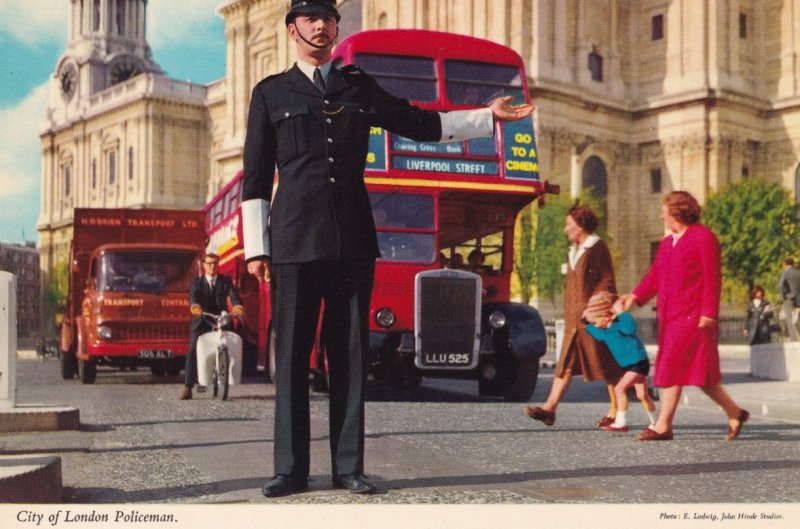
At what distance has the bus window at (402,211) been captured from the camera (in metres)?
12.5

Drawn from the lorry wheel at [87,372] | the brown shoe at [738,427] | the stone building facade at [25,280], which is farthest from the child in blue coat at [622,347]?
the lorry wheel at [87,372]

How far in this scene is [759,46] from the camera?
47.9m

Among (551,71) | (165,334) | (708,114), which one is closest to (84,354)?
(165,334)

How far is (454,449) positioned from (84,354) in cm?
949

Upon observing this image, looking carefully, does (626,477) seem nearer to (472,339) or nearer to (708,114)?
(472,339)

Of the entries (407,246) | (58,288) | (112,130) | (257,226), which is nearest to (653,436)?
(257,226)

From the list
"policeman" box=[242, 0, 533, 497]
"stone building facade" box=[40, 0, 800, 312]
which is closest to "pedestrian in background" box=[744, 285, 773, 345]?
"policeman" box=[242, 0, 533, 497]

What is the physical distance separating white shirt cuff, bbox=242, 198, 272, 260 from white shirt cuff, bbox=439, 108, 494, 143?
0.86m

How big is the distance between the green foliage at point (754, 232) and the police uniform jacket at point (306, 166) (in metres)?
35.6

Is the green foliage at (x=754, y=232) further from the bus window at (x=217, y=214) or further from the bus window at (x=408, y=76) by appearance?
the bus window at (x=408, y=76)

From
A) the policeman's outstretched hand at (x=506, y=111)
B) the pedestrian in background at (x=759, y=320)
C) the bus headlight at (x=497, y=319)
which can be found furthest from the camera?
the pedestrian in background at (x=759, y=320)

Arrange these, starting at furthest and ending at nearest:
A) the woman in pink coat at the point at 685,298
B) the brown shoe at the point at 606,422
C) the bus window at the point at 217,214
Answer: the bus window at the point at 217,214
the brown shoe at the point at 606,422
the woman in pink coat at the point at 685,298

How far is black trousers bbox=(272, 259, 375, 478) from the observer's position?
5.13 meters

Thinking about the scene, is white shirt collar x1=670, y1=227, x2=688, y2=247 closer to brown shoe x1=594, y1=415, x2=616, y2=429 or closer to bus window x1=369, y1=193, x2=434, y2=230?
brown shoe x1=594, y1=415, x2=616, y2=429
